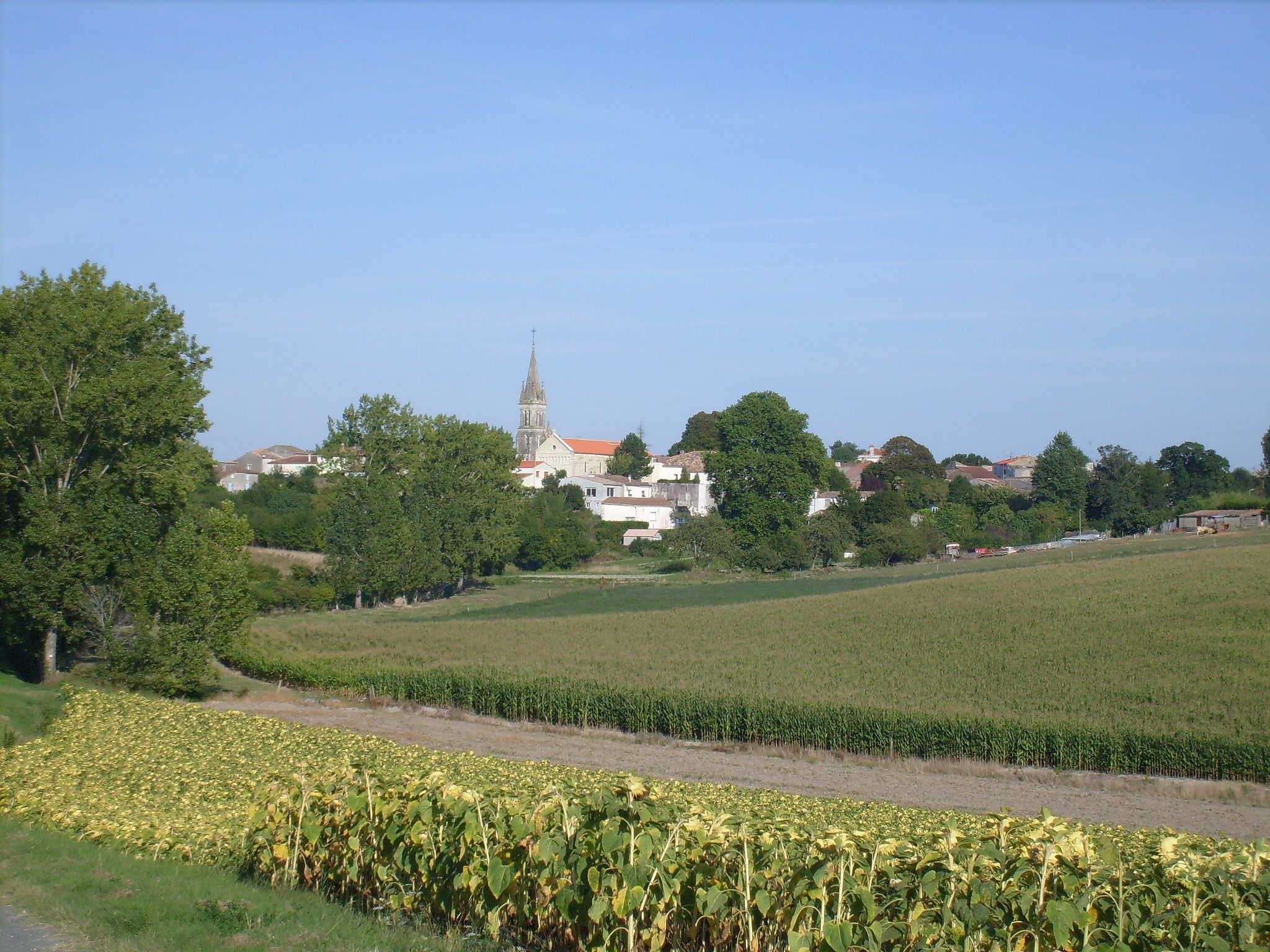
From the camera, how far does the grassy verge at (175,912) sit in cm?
663

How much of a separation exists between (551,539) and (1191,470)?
84.2m

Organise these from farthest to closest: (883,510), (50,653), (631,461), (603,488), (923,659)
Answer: (631,461), (603,488), (883,510), (923,659), (50,653)

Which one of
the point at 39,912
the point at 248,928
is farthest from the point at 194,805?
the point at 248,928

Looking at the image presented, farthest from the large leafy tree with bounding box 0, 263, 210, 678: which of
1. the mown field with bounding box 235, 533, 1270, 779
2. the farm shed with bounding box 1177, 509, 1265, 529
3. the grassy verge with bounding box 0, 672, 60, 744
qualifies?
the farm shed with bounding box 1177, 509, 1265, 529

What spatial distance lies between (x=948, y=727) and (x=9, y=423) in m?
29.0

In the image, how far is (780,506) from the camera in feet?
282

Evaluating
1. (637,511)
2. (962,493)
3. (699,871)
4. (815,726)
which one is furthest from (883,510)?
(699,871)

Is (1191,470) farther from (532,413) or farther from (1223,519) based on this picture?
(532,413)

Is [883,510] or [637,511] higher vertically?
[637,511]

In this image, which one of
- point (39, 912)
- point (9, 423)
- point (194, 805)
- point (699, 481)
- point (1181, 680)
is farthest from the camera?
point (699, 481)

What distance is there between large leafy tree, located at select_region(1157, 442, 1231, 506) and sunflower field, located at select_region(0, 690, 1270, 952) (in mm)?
119759

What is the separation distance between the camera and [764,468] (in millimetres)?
88062

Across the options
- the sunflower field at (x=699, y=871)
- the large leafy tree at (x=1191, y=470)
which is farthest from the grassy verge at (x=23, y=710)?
the large leafy tree at (x=1191, y=470)

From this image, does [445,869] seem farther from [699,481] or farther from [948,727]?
[699,481]
